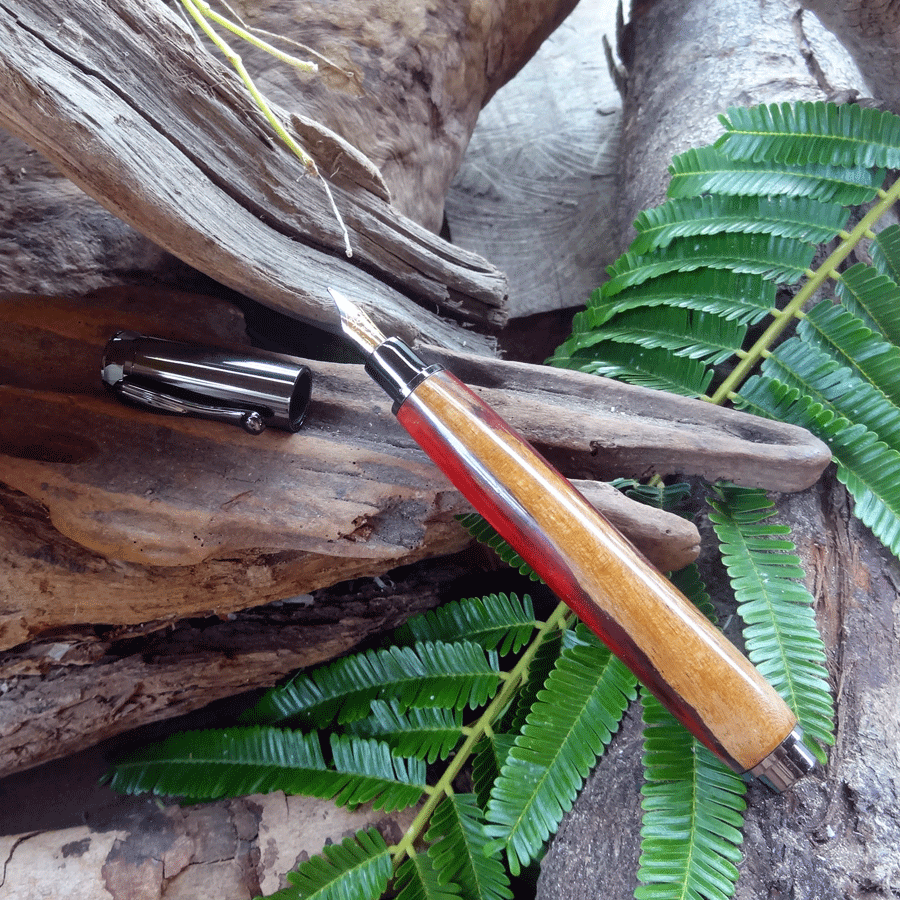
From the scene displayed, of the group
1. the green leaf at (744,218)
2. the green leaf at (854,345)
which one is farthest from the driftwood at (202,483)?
the green leaf at (744,218)

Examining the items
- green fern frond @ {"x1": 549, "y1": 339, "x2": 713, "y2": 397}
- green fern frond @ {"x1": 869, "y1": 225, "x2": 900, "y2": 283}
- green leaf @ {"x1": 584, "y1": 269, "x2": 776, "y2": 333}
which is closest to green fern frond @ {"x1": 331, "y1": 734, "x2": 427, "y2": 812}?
green fern frond @ {"x1": 549, "y1": 339, "x2": 713, "y2": 397}

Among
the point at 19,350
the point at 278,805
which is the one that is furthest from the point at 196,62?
the point at 278,805

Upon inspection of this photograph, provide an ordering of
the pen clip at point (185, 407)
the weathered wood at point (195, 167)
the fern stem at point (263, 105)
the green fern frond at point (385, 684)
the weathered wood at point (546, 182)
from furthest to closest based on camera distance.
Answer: the weathered wood at point (546, 182)
the green fern frond at point (385, 684)
the pen clip at point (185, 407)
the fern stem at point (263, 105)
the weathered wood at point (195, 167)

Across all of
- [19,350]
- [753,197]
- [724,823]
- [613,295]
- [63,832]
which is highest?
[753,197]

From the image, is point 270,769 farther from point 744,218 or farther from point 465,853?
point 744,218

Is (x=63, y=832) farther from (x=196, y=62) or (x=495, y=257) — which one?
(x=495, y=257)

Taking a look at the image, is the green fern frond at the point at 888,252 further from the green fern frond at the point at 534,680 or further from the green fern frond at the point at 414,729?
the green fern frond at the point at 414,729

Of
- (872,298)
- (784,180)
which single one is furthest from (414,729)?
(784,180)
